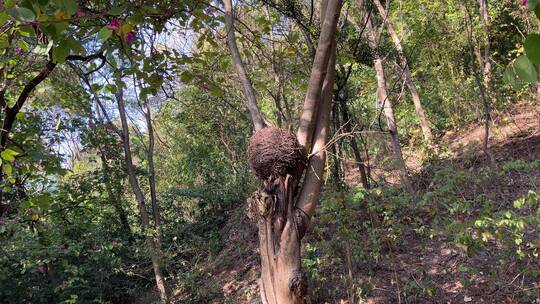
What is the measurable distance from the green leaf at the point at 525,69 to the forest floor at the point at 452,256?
2.58 metres

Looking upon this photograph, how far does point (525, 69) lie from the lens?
0.71 meters

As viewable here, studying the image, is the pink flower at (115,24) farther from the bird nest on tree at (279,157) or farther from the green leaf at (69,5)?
the bird nest on tree at (279,157)

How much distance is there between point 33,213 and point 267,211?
237cm

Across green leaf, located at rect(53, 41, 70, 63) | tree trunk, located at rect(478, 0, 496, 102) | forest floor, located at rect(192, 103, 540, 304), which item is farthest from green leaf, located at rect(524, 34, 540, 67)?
tree trunk, located at rect(478, 0, 496, 102)

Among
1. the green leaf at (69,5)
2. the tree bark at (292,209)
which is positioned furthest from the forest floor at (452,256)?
the green leaf at (69,5)

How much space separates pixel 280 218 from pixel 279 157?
31 cm

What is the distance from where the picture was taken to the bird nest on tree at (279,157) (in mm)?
2170

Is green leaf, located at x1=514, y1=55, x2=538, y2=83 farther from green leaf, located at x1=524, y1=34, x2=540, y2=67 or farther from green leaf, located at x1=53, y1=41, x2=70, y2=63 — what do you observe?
green leaf, located at x1=53, y1=41, x2=70, y2=63

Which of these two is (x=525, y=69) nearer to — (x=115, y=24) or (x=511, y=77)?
(x=511, y=77)

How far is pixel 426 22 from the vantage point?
28.0ft

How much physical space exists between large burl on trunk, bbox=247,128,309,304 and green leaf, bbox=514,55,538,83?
148 centimetres

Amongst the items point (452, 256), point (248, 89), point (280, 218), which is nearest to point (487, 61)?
point (452, 256)

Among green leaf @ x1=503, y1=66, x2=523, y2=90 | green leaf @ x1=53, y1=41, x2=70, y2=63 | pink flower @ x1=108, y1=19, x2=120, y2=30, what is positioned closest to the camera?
green leaf @ x1=503, y1=66, x2=523, y2=90

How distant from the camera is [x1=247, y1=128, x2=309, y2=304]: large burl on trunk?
2014 mm
